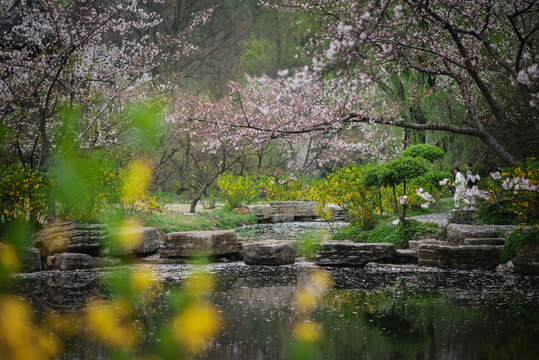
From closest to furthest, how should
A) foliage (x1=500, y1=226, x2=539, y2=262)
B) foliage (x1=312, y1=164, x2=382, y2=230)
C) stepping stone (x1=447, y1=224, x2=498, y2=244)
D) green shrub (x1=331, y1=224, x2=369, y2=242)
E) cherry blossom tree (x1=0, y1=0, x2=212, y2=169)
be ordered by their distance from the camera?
foliage (x1=500, y1=226, x2=539, y2=262) → stepping stone (x1=447, y1=224, x2=498, y2=244) → cherry blossom tree (x1=0, y1=0, x2=212, y2=169) → green shrub (x1=331, y1=224, x2=369, y2=242) → foliage (x1=312, y1=164, x2=382, y2=230)

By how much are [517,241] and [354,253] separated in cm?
297

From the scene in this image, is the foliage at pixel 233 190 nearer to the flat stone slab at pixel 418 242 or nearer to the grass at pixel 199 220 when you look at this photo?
the grass at pixel 199 220

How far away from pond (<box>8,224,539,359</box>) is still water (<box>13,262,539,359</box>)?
0.01 meters

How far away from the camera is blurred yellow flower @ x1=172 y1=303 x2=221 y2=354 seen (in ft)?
14.4

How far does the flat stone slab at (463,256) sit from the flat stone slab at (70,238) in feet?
21.8

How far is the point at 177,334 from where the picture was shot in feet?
15.2

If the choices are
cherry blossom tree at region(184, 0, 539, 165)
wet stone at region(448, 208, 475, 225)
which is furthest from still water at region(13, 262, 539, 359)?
wet stone at region(448, 208, 475, 225)

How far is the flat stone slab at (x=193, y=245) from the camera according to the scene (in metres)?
9.80

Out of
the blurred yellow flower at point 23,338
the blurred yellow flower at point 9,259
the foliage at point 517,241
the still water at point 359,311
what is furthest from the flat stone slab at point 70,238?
the foliage at point 517,241

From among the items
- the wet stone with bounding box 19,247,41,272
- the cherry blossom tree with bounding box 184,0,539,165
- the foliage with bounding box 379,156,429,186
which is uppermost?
the cherry blossom tree with bounding box 184,0,539,165

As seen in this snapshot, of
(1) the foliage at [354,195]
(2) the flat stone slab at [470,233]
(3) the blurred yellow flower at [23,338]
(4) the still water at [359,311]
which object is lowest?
(4) the still water at [359,311]

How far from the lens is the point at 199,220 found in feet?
48.8

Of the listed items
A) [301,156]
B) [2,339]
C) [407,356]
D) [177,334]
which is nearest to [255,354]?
[177,334]

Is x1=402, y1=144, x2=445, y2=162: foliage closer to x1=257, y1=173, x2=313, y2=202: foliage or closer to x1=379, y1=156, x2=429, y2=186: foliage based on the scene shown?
x1=379, y1=156, x2=429, y2=186: foliage
